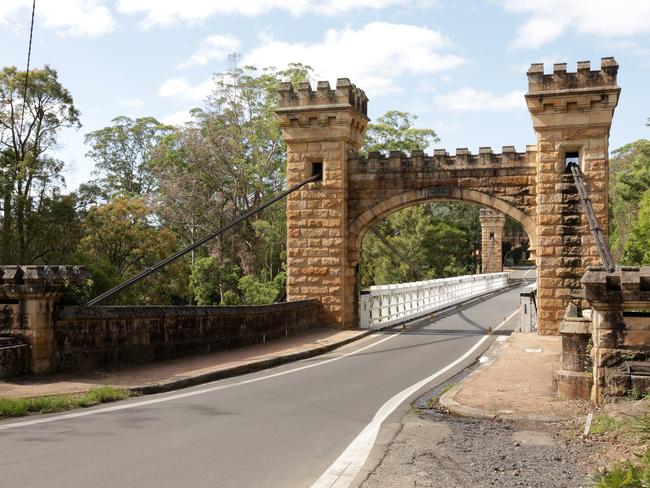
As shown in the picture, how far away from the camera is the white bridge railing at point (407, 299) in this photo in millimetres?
20469

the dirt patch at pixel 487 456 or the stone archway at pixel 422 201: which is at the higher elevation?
the stone archway at pixel 422 201

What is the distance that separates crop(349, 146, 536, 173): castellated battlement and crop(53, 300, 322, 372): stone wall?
5.70 metres

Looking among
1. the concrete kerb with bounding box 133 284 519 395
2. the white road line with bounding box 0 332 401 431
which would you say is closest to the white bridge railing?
the concrete kerb with bounding box 133 284 519 395

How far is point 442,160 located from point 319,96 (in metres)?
3.90

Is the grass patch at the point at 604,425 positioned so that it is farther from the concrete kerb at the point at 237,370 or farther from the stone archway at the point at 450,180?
the stone archway at the point at 450,180

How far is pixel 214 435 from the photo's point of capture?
6453 mm

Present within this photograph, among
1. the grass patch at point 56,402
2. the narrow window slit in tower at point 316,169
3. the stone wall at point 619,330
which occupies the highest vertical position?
the narrow window slit in tower at point 316,169

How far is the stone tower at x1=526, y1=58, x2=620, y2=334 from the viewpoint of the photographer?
17.2 m

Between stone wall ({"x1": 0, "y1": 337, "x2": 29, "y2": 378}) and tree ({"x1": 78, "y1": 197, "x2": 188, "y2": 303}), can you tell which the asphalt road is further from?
tree ({"x1": 78, "y1": 197, "x2": 188, "y2": 303})

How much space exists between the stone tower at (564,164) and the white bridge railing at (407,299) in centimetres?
514

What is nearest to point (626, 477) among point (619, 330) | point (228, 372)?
point (619, 330)

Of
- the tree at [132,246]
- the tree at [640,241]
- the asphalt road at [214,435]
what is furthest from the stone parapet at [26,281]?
the tree at [640,241]

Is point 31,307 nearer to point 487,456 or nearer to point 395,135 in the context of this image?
point 487,456

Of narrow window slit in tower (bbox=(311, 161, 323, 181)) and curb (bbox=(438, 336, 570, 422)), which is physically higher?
narrow window slit in tower (bbox=(311, 161, 323, 181))
